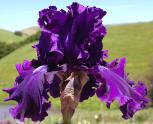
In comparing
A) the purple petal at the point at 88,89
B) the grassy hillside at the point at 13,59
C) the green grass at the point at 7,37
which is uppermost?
the purple petal at the point at 88,89

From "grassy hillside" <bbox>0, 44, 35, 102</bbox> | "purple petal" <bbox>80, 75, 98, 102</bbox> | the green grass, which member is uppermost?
"purple petal" <bbox>80, 75, 98, 102</bbox>

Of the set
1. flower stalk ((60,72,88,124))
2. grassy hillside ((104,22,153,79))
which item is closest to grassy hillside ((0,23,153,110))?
grassy hillside ((104,22,153,79))

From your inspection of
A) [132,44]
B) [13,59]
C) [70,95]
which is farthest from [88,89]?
[132,44]

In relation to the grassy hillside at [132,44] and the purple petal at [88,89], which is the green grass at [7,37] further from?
the purple petal at [88,89]

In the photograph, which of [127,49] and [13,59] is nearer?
[13,59]

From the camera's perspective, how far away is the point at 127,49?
70.6 metres

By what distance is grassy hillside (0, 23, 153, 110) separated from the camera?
211 feet

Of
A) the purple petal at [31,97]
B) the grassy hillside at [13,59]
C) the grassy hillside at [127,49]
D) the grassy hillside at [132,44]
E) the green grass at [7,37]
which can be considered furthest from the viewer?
the green grass at [7,37]

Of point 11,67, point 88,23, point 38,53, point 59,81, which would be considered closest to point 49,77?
point 59,81

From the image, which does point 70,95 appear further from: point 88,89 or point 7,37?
point 7,37

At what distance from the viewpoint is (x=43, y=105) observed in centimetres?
187

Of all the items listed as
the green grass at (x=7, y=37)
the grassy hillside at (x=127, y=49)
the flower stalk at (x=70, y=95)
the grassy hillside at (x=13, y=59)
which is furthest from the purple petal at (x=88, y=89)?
the green grass at (x=7, y=37)

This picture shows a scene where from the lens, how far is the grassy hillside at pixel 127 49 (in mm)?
64188

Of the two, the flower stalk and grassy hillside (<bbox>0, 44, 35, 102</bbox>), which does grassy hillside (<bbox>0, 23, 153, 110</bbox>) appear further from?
the flower stalk
